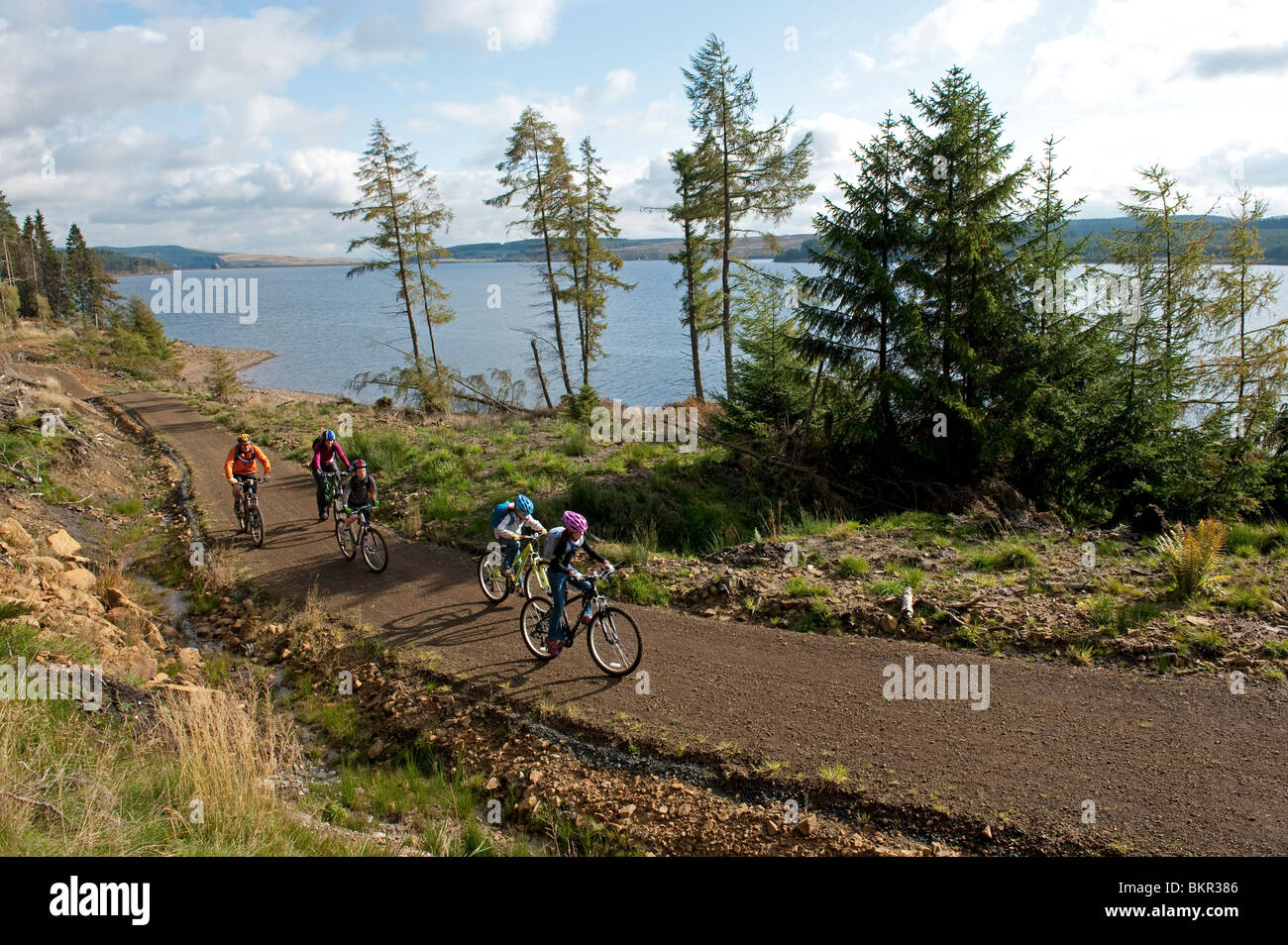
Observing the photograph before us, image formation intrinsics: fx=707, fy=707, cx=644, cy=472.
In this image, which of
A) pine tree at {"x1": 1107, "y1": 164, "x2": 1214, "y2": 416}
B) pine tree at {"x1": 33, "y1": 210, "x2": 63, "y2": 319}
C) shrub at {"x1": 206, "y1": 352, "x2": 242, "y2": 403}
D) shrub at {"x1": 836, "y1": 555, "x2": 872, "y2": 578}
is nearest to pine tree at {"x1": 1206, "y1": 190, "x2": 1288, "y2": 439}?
pine tree at {"x1": 1107, "y1": 164, "x2": 1214, "y2": 416}

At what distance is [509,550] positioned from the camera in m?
10.2

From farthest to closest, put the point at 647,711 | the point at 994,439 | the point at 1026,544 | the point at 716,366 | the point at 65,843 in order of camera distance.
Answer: the point at 716,366, the point at 994,439, the point at 1026,544, the point at 647,711, the point at 65,843

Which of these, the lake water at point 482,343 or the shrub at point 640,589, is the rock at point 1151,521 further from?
the lake water at point 482,343

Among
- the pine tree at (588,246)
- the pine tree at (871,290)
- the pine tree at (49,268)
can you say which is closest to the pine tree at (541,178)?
the pine tree at (588,246)

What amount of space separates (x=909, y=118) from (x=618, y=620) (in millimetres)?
12601

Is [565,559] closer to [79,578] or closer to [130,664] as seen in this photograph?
[130,664]

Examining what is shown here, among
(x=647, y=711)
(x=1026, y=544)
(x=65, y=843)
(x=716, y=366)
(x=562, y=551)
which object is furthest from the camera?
(x=716, y=366)

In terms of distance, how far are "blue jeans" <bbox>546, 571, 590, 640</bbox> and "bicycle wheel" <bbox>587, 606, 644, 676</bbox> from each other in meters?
0.40

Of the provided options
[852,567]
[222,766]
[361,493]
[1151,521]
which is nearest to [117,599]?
[361,493]

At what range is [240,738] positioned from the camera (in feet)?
20.0

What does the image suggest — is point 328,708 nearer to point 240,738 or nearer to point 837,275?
point 240,738

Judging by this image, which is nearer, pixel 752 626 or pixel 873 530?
pixel 752 626

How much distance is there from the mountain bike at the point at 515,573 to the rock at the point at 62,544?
795 centimetres
